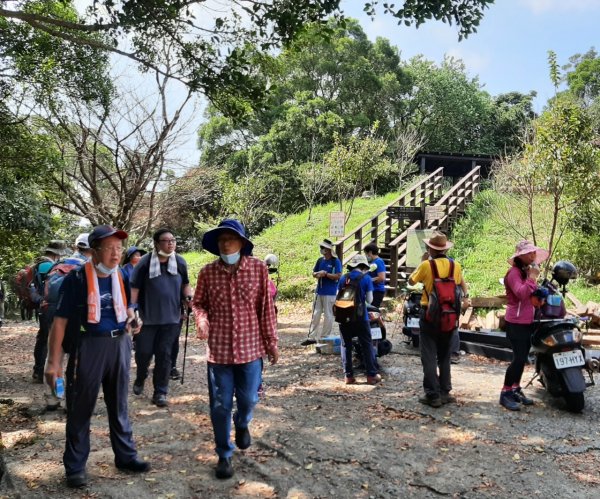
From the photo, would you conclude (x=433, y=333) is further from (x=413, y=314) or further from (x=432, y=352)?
(x=413, y=314)

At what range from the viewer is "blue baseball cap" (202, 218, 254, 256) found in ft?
11.1

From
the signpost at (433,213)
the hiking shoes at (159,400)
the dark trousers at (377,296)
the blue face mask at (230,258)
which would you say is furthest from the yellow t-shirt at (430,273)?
the signpost at (433,213)

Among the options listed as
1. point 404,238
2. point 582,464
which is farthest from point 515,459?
point 404,238

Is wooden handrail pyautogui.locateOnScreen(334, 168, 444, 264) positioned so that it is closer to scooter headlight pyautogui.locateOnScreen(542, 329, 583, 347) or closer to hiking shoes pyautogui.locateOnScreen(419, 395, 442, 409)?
hiking shoes pyautogui.locateOnScreen(419, 395, 442, 409)

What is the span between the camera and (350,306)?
550 cm

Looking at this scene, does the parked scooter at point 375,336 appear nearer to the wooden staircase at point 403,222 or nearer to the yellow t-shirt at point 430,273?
the yellow t-shirt at point 430,273

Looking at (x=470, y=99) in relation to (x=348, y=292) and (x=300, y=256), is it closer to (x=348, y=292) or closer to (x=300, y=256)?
(x=300, y=256)

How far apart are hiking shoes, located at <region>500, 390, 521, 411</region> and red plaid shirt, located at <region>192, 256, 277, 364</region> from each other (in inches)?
104

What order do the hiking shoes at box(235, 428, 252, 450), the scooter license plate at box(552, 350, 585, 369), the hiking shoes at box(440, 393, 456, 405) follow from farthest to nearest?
the hiking shoes at box(440, 393, 456, 405), the scooter license plate at box(552, 350, 585, 369), the hiking shoes at box(235, 428, 252, 450)

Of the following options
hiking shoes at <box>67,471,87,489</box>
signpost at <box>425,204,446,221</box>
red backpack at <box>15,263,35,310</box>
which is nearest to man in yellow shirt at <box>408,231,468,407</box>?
hiking shoes at <box>67,471,87,489</box>

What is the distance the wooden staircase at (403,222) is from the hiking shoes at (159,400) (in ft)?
24.3

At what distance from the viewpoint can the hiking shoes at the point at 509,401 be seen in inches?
185

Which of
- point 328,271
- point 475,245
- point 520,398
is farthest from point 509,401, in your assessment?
point 475,245

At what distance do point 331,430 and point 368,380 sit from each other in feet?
4.99
